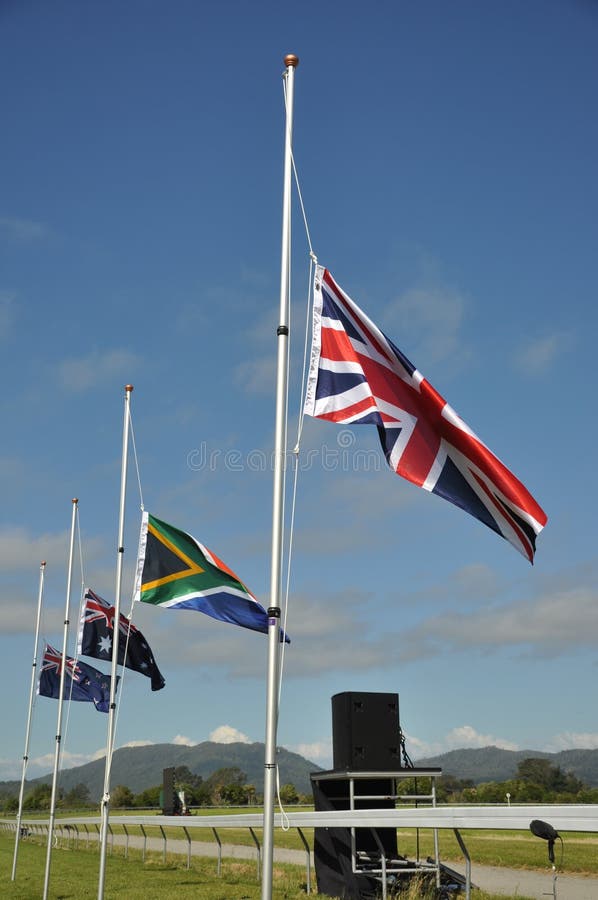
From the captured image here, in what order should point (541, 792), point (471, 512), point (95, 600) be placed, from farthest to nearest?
1. point (541, 792)
2. point (95, 600)
3. point (471, 512)

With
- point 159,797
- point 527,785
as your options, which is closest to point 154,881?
point 527,785

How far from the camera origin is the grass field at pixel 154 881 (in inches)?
664

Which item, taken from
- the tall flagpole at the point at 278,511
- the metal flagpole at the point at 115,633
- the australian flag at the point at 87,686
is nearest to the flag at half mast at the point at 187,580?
the metal flagpole at the point at 115,633

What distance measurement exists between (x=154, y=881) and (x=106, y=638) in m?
5.50

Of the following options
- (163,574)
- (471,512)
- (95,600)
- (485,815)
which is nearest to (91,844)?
(95,600)

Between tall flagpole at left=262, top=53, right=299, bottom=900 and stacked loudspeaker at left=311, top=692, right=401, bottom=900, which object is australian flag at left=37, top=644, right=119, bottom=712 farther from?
tall flagpole at left=262, top=53, right=299, bottom=900

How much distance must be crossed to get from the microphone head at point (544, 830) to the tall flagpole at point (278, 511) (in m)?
3.28

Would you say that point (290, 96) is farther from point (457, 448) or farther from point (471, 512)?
point (471, 512)

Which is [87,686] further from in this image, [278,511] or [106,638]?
[278,511]

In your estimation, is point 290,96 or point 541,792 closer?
point 290,96

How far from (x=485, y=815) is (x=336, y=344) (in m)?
6.54

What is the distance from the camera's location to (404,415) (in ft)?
36.1

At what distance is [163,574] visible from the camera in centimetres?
1658

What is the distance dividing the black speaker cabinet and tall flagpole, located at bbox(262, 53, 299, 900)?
22.9 feet
